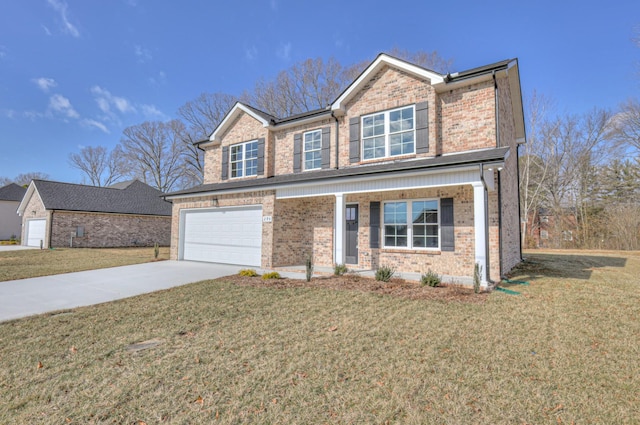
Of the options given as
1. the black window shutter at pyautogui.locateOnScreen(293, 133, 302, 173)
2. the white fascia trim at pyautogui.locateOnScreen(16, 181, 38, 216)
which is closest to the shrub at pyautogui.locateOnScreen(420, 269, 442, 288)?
the black window shutter at pyautogui.locateOnScreen(293, 133, 302, 173)

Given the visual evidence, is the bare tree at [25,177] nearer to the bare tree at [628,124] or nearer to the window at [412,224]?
the window at [412,224]

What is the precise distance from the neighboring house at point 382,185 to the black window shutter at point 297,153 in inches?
1.8

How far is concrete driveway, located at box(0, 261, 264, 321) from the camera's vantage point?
6627mm

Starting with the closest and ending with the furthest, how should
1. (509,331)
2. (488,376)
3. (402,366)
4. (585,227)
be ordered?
(488,376), (402,366), (509,331), (585,227)

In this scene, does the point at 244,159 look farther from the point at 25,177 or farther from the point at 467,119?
the point at 25,177

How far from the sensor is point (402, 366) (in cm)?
363

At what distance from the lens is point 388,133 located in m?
10.9

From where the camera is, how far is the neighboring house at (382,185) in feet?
29.1

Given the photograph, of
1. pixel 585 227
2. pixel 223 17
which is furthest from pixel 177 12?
pixel 585 227

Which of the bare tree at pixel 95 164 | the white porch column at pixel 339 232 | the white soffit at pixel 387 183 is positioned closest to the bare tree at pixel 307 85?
the white soffit at pixel 387 183

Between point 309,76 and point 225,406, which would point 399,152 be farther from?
point 309,76

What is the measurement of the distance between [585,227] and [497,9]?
19896 mm

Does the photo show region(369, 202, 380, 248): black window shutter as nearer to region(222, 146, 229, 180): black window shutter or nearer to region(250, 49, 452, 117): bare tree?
region(222, 146, 229, 180): black window shutter

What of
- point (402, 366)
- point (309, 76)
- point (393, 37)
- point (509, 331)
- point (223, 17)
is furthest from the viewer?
point (309, 76)
